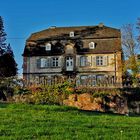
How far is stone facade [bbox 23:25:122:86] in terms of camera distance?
55375 millimetres

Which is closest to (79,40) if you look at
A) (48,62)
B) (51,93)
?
(48,62)

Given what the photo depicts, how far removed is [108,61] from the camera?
56.0 m

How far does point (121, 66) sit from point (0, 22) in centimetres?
2632

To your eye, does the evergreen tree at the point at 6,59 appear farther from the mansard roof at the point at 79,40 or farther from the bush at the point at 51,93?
the bush at the point at 51,93

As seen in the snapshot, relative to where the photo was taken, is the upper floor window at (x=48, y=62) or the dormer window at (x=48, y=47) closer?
the upper floor window at (x=48, y=62)

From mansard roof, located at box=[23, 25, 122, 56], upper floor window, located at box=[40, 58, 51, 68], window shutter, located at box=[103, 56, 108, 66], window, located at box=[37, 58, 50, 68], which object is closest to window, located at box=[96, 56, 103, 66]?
window shutter, located at box=[103, 56, 108, 66]

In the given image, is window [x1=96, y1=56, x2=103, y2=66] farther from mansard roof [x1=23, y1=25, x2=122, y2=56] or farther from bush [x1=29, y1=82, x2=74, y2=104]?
bush [x1=29, y1=82, x2=74, y2=104]

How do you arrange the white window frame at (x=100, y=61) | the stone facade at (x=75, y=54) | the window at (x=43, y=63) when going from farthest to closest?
the window at (x=43, y=63) → the white window frame at (x=100, y=61) → the stone facade at (x=75, y=54)

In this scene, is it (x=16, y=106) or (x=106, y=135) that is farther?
(x=16, y=106)

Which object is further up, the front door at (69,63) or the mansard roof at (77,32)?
the mansard roof at (77,32)

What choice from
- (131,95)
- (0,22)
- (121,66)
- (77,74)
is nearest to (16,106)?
(131,95)

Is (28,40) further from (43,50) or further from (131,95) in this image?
(131,95)

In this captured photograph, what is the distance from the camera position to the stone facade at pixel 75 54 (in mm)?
55375

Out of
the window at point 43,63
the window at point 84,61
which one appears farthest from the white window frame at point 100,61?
Result: the window at point 43,63
